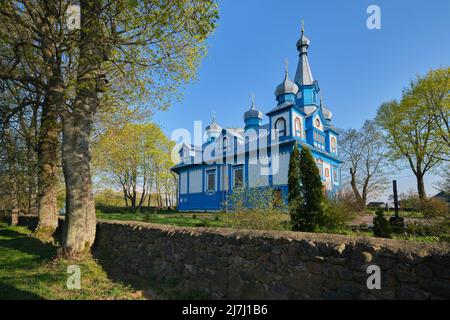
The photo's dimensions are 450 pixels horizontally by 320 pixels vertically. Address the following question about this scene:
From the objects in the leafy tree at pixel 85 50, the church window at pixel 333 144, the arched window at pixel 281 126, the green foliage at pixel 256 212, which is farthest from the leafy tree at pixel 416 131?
the leafy tree at pixel 85 50

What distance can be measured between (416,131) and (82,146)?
83.6 feet

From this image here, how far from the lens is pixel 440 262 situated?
2658 mm

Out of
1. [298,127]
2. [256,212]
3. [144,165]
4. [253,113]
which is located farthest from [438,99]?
[144,165]

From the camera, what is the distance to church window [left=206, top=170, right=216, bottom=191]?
23630mm

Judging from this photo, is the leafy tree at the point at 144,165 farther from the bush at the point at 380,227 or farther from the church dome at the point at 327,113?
the bush at the point at 380,227

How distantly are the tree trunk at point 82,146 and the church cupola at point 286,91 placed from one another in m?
16.4

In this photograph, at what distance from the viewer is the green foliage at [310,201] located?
8281 mm

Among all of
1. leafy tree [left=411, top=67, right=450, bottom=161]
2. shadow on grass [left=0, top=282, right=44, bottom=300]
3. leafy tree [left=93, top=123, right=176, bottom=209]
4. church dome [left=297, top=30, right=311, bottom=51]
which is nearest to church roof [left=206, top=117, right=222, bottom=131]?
leafy tree [left=93, top=123, right=176, bottom=209]

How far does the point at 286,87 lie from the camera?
70.2 ft

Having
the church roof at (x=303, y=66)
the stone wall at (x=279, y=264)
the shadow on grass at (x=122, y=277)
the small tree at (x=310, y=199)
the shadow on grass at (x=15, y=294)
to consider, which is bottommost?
the shadow on grass at (x=122, y=277)

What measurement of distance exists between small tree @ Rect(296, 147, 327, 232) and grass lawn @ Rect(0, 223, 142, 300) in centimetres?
545

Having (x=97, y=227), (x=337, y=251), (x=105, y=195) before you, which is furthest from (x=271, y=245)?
(x=105, y=195)

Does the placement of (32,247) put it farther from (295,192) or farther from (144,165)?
(144,165)
